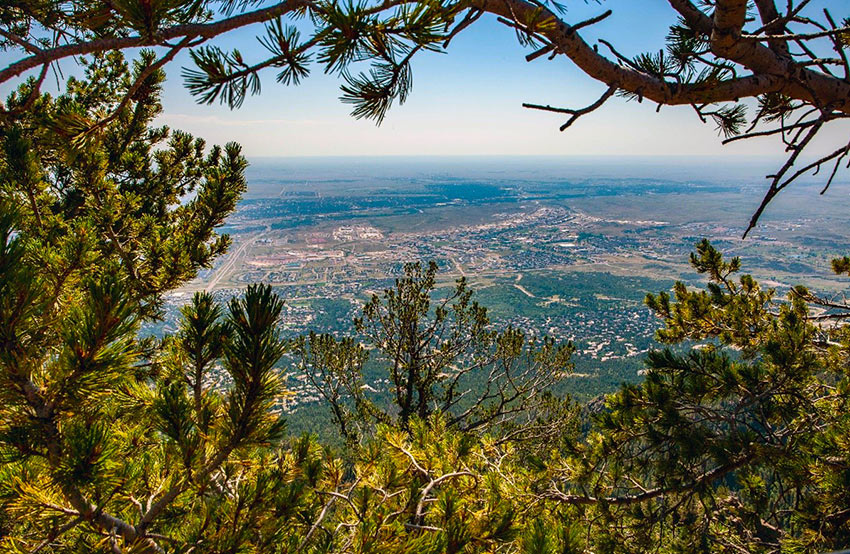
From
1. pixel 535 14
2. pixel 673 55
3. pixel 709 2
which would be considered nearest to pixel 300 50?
pixel 535 14

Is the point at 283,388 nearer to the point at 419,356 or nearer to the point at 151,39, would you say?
the point at 151,39

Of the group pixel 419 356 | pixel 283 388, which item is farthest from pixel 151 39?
pixel 419 356

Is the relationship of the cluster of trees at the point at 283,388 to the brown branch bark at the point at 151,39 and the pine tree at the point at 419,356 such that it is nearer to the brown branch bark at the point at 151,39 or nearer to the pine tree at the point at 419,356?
the brown branch bark at the point at 151,39

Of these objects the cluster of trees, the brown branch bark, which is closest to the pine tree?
the cluster of trees

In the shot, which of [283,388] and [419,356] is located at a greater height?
[283,388]

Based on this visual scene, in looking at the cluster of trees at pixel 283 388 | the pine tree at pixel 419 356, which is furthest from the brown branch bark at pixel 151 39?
the pine tree at pixel 419 356

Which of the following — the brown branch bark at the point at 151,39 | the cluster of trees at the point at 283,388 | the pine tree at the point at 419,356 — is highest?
the brown branch bark at the point at 151,39

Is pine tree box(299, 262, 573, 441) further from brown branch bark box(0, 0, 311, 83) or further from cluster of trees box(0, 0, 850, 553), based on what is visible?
brown branch bark box(0, 0, 311, 83)

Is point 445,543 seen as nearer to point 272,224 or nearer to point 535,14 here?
point 535,14
